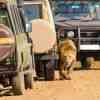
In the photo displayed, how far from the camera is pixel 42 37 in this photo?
17.1 m

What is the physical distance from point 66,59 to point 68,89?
2.51 metres

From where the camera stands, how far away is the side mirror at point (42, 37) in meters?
17.1

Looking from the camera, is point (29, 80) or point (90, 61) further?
point (90, 61)

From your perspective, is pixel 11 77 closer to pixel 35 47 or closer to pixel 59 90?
pixel 59 90

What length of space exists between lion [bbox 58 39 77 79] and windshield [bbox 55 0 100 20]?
16.0 feet

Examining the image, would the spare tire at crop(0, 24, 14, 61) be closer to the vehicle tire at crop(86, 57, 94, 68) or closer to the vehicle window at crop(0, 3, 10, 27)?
the vehicle window at crop(0, 3, 10, 27)

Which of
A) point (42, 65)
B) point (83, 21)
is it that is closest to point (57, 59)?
point (42, 65)

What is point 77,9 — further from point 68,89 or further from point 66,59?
point 68,89

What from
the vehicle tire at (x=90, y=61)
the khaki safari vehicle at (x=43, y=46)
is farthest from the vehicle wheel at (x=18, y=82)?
the vehicle tire at (x=90, y=61)

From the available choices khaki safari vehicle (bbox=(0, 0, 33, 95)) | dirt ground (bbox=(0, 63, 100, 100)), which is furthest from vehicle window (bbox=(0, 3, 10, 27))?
dirt ground (bbox=(0, 63, 100, 100))

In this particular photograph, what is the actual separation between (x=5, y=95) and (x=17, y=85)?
0.49 meters

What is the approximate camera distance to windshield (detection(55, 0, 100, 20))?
22453 millimetres

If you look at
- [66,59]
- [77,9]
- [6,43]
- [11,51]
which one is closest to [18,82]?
[11,51]

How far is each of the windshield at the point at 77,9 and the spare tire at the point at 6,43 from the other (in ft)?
31.8
